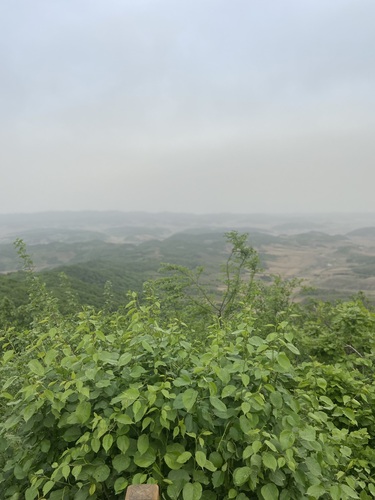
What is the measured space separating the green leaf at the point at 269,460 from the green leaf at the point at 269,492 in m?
0.19

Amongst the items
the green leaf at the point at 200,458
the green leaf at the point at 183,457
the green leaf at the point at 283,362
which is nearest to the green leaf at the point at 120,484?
the green leaf at the point at 183,457

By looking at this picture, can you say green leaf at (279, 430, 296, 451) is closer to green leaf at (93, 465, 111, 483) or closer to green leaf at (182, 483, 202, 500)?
green leaf at (182, 483, 202, 500)

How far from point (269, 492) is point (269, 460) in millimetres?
233

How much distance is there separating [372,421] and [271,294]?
13.5m

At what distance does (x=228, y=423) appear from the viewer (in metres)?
2.13

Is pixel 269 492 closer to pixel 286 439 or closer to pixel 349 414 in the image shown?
pixel 286 439

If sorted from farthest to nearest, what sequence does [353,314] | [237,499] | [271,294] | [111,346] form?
1. [271,294]
2. [353,314]
3. [111,346]
4. [237,499]

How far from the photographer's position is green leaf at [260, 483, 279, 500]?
191 cm

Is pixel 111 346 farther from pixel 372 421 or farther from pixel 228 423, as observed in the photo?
pixel 372 421

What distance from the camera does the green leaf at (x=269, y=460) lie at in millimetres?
1860

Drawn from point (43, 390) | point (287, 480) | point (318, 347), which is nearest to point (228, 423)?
point (287, 480)

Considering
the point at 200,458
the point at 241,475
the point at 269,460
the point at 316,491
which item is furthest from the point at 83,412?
the point at 316,491

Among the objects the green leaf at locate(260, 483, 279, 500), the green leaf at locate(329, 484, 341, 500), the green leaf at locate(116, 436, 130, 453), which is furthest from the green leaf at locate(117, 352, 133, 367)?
the green leaf at locate(329, 484, 341, 500)

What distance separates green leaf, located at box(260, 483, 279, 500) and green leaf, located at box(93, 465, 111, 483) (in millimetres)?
1030
